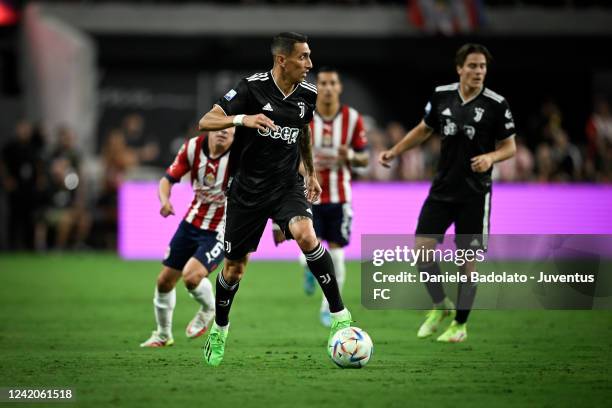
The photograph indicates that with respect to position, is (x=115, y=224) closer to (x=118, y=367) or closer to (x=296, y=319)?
(x=296, y=319)

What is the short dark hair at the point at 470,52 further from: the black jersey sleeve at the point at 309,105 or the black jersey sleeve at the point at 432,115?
the black jersey sleeve at the point at 309,105

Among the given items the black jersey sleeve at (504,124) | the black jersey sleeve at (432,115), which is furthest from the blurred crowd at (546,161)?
the black jersey sleeve at (504,124)

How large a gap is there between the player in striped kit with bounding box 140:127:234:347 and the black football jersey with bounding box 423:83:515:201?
188cm

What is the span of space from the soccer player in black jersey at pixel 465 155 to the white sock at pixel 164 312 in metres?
2.25

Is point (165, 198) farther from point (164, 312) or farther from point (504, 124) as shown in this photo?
point (504, 124)

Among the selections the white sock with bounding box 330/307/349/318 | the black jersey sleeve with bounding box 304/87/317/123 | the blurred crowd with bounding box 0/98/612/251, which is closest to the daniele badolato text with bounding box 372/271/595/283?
the white sock with bounding box 330/307/349/318

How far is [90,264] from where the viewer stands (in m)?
18.3

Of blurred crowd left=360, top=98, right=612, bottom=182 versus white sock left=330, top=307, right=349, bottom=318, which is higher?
blurred crowd left=360, top=98, right=612, bottom=182

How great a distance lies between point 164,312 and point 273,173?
77.5 inches

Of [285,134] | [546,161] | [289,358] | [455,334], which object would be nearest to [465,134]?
[455,334]

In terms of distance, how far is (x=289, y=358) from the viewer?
816 centimetres

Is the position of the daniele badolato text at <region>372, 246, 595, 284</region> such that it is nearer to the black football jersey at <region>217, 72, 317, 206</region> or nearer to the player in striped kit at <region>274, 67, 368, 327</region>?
the player in striped kit at <region>274, 67, 368, 327</region>

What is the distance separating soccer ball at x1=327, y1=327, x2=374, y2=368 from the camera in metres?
7.48

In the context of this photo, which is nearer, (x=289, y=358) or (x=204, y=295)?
(x=289, y=358)
